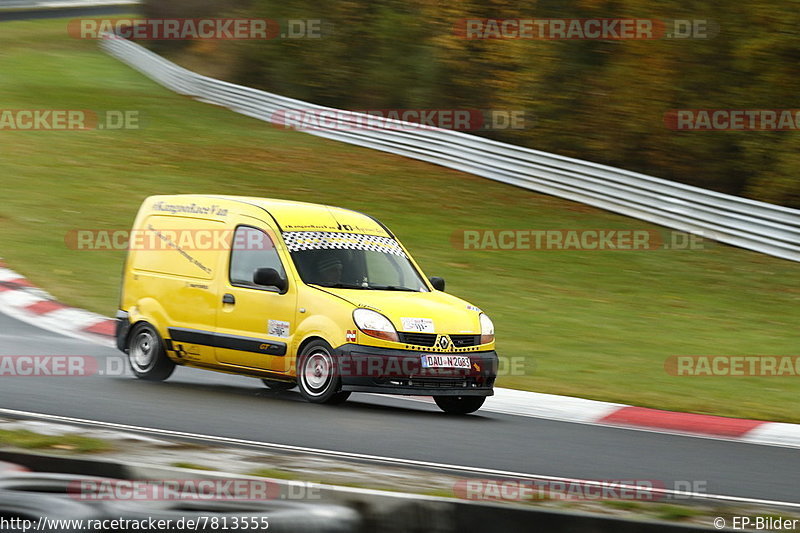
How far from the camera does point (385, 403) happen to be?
37.4 ft

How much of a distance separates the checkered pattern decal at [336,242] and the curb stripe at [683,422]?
257cm

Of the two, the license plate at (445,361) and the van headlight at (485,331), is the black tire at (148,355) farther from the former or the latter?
the van headlight at (485,331)

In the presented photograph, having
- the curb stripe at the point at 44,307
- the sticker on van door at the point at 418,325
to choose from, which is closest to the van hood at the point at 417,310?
the sticker on van door at the point at 418,325

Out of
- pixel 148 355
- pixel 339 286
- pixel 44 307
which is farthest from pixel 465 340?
pixel 44 307

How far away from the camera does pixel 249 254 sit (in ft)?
36.9

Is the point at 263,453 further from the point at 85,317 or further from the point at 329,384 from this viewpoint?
the point at 85,317

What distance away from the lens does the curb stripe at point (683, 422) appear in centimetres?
1070

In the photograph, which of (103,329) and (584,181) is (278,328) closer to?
(103,329)

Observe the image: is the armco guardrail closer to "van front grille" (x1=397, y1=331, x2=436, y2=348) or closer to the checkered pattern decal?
the checkered pattern decal

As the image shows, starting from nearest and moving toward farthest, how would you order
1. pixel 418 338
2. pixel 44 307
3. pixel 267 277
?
1. pixel 418 338
2. pixel 267 277
3. pixel 44 307

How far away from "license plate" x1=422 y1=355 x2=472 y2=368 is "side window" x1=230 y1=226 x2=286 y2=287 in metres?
1.67

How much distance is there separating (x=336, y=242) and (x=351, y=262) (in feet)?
0.79

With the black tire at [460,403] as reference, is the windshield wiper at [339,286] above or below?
above

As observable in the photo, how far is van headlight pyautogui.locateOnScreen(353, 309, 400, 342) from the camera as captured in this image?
406 inches
